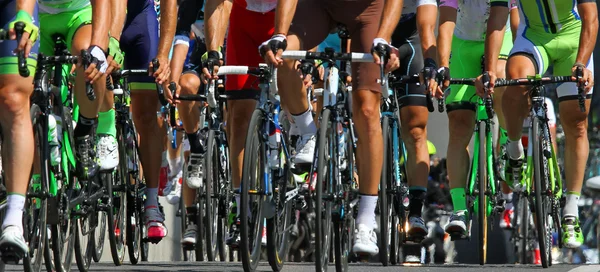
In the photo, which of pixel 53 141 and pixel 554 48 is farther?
pixel 554 48

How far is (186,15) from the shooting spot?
11391 millimetres

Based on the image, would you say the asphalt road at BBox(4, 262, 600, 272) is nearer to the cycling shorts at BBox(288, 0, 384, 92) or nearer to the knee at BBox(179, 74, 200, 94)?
the cycling shorts at BBox(288, 0, 384, 92)

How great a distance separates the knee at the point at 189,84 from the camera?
1187 centimetres

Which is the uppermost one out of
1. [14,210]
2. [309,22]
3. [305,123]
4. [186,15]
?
[186,15]

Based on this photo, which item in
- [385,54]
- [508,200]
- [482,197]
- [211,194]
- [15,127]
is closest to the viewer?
[15,127]

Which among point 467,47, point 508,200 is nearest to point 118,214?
point 467,47

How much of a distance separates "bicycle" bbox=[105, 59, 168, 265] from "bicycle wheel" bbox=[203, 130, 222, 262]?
19.3 inches

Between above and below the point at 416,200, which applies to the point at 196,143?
above

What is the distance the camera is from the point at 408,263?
11.3 metres

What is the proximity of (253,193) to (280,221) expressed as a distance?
46 centimetres

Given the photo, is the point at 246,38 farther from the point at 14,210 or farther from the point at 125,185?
the point at 14,210

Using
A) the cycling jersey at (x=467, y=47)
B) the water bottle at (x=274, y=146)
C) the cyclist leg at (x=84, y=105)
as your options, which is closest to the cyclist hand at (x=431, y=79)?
the water bottle at (x=274, y=146)

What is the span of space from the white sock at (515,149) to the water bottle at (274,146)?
304 cm

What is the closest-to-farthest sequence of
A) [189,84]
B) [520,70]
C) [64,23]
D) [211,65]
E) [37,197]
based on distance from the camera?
1. [37,197]
2. [64,23]
3. [211,65]
4. [520,70]
5. [189,84]
